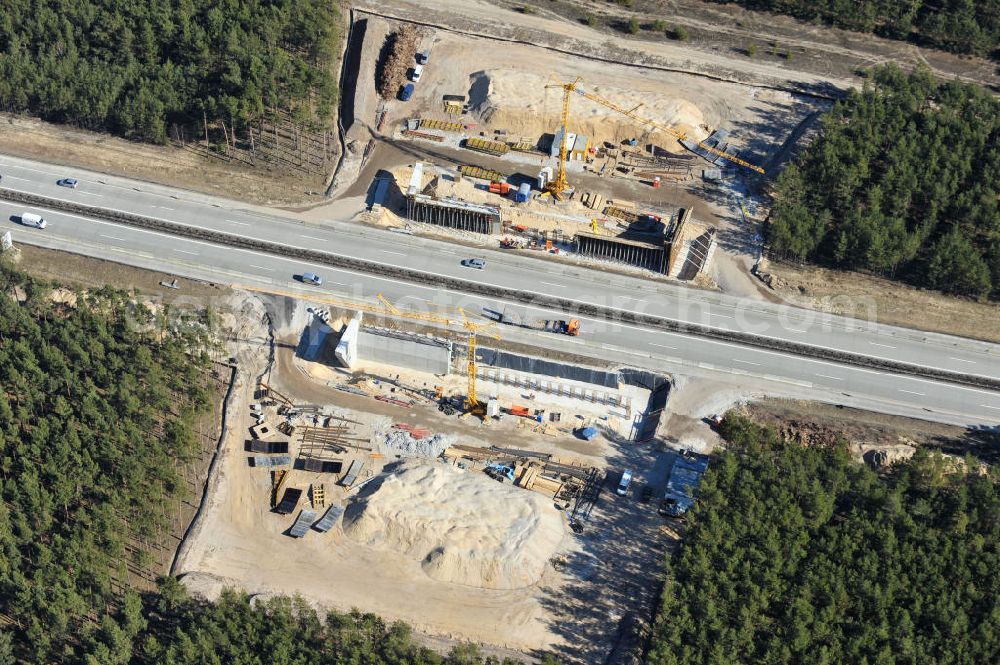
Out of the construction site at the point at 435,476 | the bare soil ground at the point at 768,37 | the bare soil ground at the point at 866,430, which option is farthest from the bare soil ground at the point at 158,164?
the bare soil ground at the point at 866,430

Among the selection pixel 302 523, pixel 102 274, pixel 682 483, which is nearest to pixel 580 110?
pixel 682 483

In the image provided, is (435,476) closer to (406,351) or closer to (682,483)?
(406,351)

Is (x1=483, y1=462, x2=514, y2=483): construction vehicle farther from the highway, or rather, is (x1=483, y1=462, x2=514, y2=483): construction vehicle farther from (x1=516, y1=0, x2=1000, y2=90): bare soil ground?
(x1=516, y1=0, x2=1000, y2=90): bare soil ground

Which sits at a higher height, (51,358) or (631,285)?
(631,285)

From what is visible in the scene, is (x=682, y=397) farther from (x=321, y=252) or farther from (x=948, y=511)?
(x=321, y=252)

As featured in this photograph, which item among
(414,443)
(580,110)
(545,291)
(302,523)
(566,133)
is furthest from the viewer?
(580,110)

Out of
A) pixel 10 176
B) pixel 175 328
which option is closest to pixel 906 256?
pixel 175 328

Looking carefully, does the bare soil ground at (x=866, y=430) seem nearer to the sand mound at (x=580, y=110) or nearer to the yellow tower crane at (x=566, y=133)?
the yellow tower crane at (x=566, y=133)
